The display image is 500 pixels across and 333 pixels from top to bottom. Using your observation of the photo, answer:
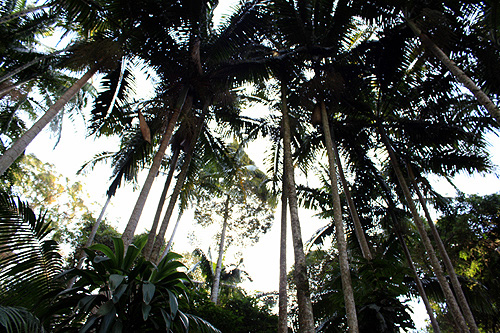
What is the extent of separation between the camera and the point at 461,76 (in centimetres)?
445

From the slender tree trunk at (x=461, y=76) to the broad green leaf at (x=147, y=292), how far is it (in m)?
4.79

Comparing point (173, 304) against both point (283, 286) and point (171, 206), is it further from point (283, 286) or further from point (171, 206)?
point (283, 286)

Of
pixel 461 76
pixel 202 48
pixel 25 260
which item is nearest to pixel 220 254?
pixel 202 48

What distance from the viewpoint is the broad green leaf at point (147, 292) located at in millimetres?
2640

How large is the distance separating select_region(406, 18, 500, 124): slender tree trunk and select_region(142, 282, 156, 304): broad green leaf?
4785mm

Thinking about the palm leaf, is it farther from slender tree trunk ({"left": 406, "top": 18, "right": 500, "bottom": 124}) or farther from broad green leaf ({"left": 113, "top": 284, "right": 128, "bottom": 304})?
slender tree trunk ({"left": 406, "top": 18, "right": 500, "bottom": 124})

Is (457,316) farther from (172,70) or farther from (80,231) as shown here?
(80,231)

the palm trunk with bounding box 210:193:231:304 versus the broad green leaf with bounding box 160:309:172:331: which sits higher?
the palm trunk with bounding box 210:193:231:304

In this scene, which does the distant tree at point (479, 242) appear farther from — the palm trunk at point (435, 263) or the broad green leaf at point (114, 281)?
the broad green leaf at point (114, 281)

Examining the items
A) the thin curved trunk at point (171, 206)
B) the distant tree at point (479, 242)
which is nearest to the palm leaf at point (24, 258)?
the thin curved trunk at point (171, 206)

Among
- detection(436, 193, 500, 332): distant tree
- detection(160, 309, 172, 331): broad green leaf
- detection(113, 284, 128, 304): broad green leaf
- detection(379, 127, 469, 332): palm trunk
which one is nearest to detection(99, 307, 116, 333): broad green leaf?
detection(113, 284, 128, 304): broad green leaf

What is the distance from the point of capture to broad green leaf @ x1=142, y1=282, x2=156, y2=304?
2.64 meters

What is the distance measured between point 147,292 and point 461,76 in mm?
5455

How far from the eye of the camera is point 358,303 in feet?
15.4
